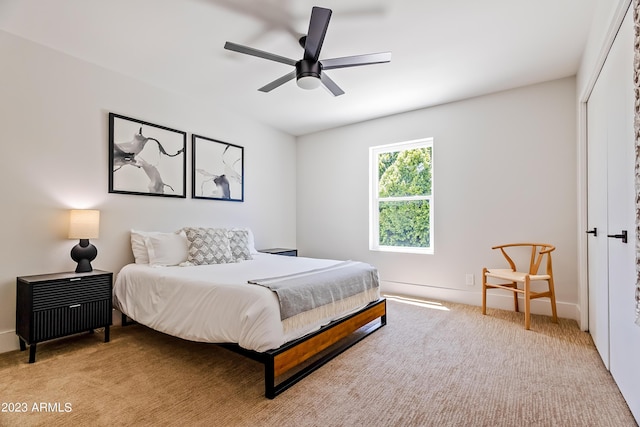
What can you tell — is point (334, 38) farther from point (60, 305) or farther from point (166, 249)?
point (60, 305)

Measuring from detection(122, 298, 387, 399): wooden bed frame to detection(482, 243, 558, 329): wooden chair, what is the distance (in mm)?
1303

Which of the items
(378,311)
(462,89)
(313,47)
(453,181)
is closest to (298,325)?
(378,311)

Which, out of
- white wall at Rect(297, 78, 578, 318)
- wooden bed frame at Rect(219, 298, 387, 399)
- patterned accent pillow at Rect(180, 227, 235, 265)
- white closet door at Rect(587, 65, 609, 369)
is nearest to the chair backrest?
white wall at Rect(297, 78, 578, 318)

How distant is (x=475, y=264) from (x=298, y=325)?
2687mm

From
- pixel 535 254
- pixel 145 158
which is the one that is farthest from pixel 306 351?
pixel 535 254

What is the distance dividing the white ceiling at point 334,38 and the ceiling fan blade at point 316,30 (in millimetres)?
257

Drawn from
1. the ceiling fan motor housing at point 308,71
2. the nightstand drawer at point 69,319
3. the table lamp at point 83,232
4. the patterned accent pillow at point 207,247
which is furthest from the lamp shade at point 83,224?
the ceiling fan motor housing at point 308,71

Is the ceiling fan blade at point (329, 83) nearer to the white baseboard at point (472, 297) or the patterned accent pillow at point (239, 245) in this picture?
the patterned accent pillow at point (239, 245)

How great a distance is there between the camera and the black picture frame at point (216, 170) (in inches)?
154

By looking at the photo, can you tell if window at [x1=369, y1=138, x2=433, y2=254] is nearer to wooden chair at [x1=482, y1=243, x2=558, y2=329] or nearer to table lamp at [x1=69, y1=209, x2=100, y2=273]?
wooden chair at [x1=482, y1=243, x2=558, y2=329]

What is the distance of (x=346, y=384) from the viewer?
2.00 metres

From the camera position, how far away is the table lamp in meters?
2.73

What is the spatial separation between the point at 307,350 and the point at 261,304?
523 millimetres

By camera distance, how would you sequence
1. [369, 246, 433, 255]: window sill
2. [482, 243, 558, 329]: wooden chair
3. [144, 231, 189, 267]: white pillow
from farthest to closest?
[369, 246, 433, 255]: window sill → [144, 231, 189, 267]: white pillow → [482, 243, 558, 329]: wooden chair
